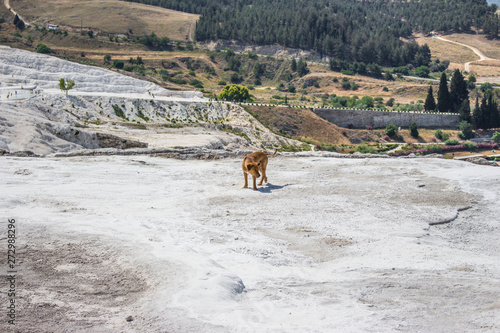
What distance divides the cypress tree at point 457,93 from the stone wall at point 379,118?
715cm

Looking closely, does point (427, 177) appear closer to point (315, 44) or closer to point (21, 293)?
point (21, 293)

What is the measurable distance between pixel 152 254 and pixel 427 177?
22383 millimetres

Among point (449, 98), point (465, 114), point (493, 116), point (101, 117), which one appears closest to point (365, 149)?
point (465, 114)

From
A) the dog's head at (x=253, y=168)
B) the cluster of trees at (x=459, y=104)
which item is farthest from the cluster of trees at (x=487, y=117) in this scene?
the dog's head at (x=253, y=168)

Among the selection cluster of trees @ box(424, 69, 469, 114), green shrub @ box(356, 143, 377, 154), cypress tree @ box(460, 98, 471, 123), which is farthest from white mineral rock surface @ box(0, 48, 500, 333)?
cluster of trees @ box(424, 69, 469, 114)

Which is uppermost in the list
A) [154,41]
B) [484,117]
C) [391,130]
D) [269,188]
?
[154,41]

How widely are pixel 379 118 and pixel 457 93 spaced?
67.6ft

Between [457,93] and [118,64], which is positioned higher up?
[457,93]

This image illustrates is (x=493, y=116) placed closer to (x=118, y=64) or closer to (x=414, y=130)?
(x=414, y=130)

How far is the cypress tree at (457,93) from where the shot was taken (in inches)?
3659

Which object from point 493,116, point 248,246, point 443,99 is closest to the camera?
point 248,246

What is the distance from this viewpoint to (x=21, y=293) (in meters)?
13.8

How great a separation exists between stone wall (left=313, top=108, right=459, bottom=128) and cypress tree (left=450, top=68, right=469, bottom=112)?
7.15 m

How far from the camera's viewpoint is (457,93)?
3674 inches
